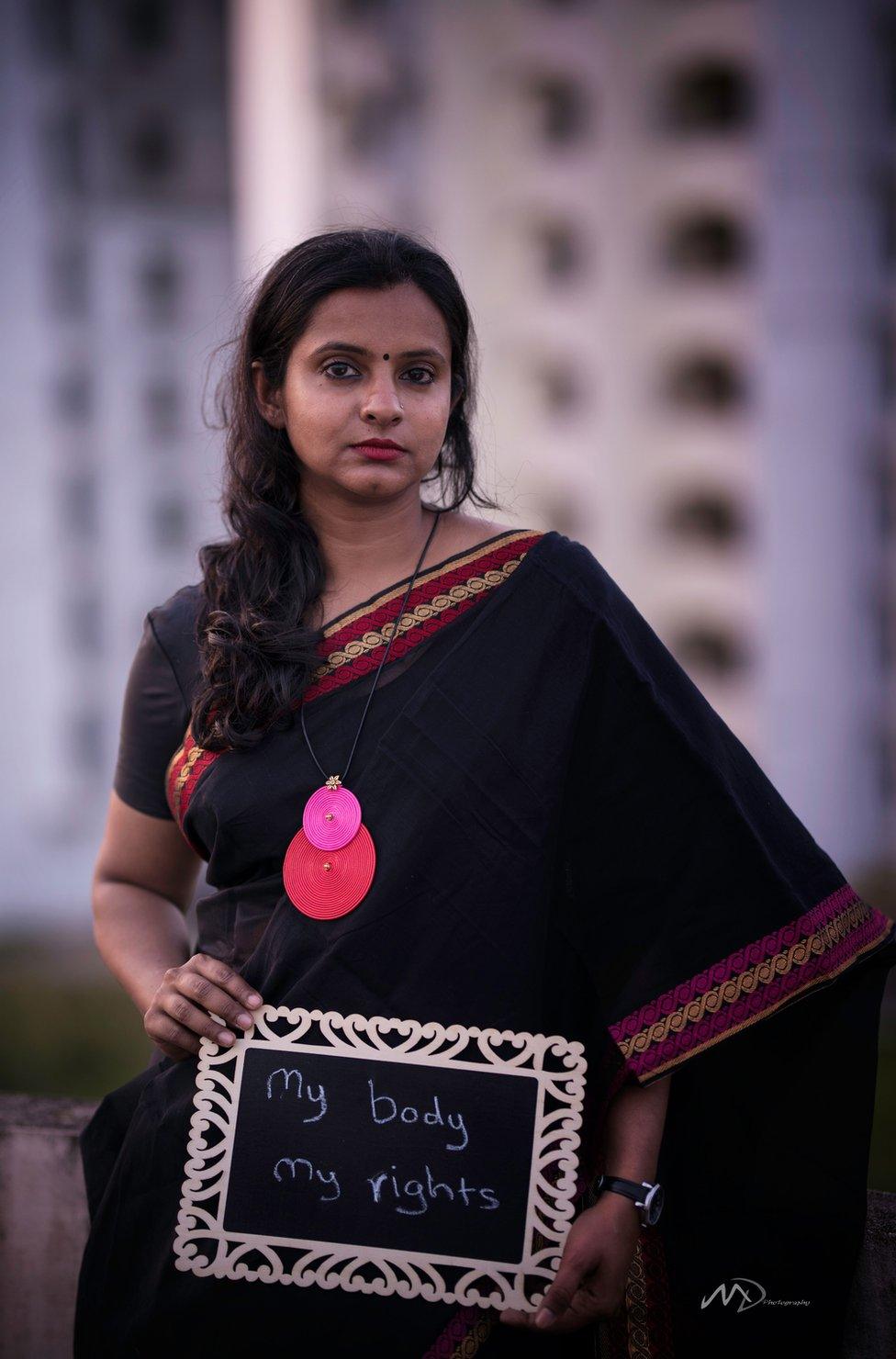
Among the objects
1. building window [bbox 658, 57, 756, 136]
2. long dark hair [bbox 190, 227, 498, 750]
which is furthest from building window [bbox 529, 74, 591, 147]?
long dark hair [bbox 190, 227, 498, 750]

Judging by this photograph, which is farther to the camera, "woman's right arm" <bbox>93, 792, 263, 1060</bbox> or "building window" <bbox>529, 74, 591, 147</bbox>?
"building window" <bbox>529, 74, 591, 147</bbox>

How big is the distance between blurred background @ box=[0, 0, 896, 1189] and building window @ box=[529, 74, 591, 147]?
68mm

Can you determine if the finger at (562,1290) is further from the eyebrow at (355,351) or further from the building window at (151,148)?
the building window at (151,148)

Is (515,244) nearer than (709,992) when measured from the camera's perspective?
No

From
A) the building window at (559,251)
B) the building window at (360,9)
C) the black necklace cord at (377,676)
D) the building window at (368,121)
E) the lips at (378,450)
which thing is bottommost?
the black necklace cord at (377,676)

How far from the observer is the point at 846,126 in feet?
86.7

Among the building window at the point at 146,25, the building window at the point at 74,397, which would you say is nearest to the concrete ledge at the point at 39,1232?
the building window at the point at 74,397

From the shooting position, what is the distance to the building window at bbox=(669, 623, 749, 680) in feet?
93.3

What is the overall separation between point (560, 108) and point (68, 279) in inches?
486

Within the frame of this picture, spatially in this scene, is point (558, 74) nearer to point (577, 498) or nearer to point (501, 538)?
point (577, 498)

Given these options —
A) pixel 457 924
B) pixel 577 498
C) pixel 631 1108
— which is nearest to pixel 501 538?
pixel 457 924

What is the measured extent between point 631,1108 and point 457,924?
36cm

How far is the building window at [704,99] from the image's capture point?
27.9 metres

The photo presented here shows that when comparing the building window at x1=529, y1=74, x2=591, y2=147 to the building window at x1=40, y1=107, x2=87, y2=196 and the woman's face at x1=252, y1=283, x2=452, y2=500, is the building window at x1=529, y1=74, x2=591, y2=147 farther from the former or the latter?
the woman's face at x1=252, y1=283, x2=452, y2=500
